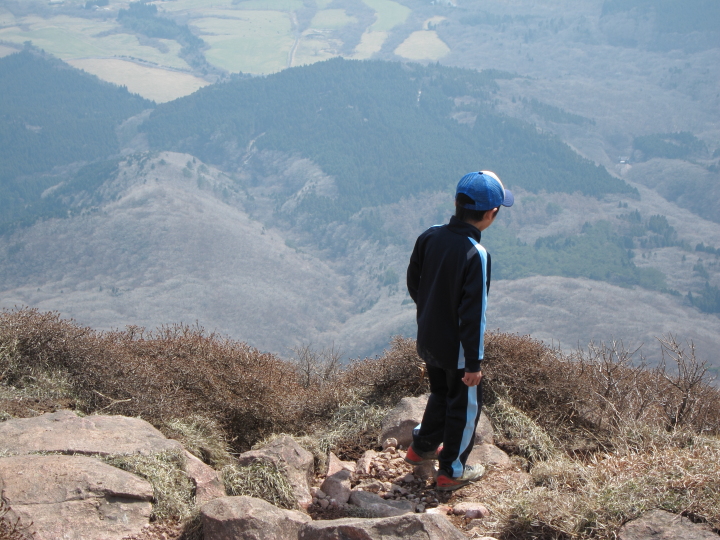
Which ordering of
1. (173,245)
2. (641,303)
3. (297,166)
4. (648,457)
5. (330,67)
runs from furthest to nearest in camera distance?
1. (330,67)
2. (297,166)
3. (173,245)
4. (641,303)
5. (648,457)

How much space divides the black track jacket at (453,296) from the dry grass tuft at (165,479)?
1.56 meters

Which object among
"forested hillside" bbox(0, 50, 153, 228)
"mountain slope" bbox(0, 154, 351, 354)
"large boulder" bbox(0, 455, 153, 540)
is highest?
"large boulder" bbox(0, 455, 153, 540)

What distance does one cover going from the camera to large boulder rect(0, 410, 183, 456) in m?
3.60

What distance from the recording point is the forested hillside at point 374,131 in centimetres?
15775

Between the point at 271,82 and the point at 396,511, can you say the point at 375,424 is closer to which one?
the point at 396,511

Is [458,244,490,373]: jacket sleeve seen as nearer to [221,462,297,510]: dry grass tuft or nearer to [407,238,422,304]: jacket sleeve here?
[407,238,422,304]: jacket sleeve

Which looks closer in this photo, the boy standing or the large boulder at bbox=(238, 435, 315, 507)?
the boy standing

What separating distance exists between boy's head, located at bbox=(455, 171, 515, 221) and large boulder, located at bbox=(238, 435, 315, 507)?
5.96 feet

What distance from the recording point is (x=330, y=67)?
185000 mm

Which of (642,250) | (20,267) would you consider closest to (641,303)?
(642,250)

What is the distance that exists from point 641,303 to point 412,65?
110 metres

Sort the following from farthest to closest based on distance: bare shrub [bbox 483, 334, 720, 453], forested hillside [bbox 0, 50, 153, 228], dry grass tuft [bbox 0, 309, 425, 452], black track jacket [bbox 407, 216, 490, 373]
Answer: forested hillside [bbox 0, 50, 153, 228]
dry grass tuft [bbox 0, 309, 425, 452]
bare shrub [bbox 483, 334, 720, 453]
black track jacket [bbox 407, 216, 490, 373]

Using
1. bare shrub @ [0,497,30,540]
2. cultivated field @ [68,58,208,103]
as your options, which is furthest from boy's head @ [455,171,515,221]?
cultivated field @ [68,58,208,103]

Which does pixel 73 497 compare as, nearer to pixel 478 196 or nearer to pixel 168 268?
pixel 478 196
